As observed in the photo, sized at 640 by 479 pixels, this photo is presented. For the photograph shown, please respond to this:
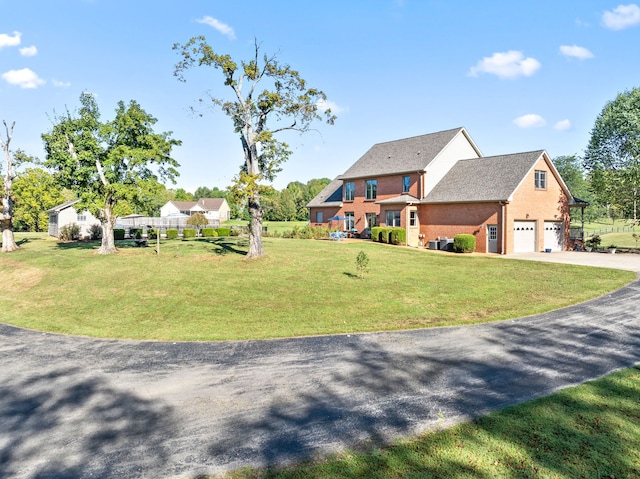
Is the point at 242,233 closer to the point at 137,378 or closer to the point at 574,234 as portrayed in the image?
the point at 574,234

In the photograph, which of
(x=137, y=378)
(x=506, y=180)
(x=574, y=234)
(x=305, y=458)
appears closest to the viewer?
(x=305, y=458)

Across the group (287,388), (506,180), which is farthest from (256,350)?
(506,180)

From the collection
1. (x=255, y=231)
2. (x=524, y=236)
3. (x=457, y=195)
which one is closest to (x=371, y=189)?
(x=457, y=195)

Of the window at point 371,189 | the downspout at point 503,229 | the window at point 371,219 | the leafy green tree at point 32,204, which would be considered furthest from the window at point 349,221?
the leafy green tree at point 32,204

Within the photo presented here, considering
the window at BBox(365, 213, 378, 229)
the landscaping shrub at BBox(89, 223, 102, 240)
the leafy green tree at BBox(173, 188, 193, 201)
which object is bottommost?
the landscaping shrub at BBox(89, 223, 102, 240)

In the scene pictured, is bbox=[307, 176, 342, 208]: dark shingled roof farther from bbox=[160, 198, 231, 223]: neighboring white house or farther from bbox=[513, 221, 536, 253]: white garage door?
bbox=[160, 198, 231, 223]: neighboring white house

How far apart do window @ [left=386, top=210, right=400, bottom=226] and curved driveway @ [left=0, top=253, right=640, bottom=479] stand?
967 inches

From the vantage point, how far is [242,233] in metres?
48.0

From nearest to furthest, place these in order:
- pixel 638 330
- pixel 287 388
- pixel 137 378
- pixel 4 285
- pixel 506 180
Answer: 1. pixel 287 388
2. pixel 137 378
3. pixel 638 330
4. pixel 4 285
5. pixel 506 180

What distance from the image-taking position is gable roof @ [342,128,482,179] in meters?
37.3

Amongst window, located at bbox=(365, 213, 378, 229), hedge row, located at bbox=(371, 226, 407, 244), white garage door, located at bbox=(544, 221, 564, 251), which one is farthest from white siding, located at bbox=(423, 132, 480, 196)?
white garage door, located at bbox=(544, 221, 564, 251)

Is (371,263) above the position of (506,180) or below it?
below

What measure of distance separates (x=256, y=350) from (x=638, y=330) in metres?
11.3

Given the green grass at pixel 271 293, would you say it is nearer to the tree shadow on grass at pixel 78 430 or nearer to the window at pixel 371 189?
the tree shadow on grass at pixel 78 430
